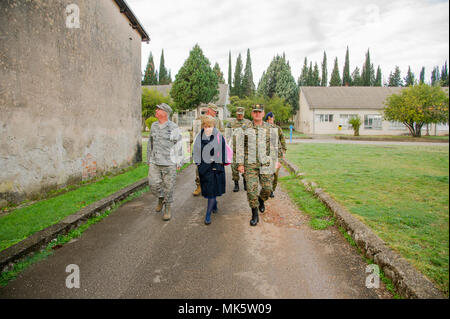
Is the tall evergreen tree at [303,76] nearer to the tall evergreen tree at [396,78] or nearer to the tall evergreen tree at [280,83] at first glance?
the tall evergreen tree at [280,83]

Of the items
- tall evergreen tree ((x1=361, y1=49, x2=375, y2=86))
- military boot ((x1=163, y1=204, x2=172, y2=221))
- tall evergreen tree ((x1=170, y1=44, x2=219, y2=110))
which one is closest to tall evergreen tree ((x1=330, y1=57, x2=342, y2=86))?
tall evergreen tree ((x1=361, y1=49, x2=375, y2=86))

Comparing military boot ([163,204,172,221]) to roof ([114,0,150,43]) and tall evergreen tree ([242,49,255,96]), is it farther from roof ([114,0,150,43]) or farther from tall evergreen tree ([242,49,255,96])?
tall evergreen tree ([242,49,255,96])

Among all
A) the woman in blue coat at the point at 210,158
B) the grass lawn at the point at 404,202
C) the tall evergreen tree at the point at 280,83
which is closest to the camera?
the grass lawn at the point at 404,202

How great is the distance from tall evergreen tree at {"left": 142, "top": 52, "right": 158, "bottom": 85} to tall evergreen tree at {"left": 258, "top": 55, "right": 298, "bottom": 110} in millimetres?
28355

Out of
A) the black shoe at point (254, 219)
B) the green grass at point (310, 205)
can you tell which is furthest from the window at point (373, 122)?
the black shoe at point (254, 219)

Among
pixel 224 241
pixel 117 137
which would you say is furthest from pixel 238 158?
pixel 117 137

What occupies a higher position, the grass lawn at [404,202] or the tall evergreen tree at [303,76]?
the tall evergreen tree at [303,76]

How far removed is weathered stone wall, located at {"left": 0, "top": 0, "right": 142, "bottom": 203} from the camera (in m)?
5.35

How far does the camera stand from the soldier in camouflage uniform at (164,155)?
540 centimetres

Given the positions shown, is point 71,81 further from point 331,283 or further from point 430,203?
point 430,203

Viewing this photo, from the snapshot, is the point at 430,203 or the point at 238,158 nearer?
the point at 238,158

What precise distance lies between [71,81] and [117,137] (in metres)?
3.09

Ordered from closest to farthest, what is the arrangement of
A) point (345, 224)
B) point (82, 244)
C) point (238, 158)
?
point (82, 244), point (345, 224), point (238, 158)

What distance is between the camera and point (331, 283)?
3084mm
